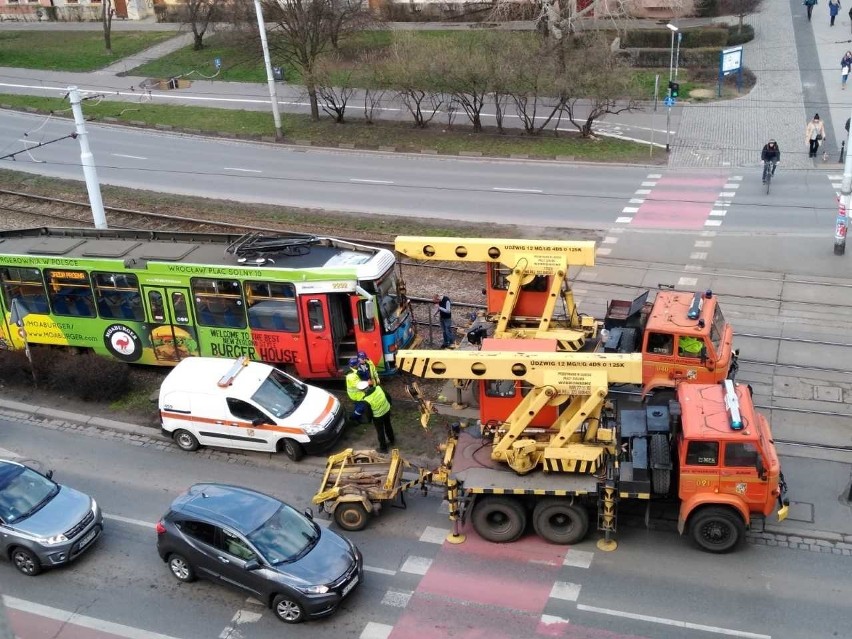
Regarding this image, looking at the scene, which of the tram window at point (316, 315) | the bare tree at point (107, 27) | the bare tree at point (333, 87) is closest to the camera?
the tram window at point (316, 315)

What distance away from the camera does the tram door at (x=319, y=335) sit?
62.0 ft

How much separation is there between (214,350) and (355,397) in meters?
4.86

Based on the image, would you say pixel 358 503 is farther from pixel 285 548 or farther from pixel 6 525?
pixel 6 525

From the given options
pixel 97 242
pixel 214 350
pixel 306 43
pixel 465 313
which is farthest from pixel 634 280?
pixel 306 43

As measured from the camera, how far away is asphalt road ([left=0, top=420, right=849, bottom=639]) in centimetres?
1281

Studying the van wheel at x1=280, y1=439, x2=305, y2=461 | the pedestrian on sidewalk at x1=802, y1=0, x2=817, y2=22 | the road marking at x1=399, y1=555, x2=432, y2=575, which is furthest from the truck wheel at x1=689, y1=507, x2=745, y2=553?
the pedestrian on sidewalk at x1=802, y1=0, x2=817, y2=22

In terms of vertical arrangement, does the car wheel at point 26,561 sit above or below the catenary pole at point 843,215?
below

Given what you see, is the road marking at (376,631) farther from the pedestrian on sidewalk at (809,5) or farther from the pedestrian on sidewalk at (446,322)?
the pedestrian on sidewalk at (809,5)

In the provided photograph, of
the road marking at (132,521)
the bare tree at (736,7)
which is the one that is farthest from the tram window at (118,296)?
the bare tree at (736,7)

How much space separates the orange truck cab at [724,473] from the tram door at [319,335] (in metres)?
7.89

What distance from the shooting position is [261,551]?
13125 mm

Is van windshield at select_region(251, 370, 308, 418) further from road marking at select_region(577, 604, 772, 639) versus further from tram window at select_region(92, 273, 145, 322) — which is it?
road marking at select_region(577, 604, 772, 639)

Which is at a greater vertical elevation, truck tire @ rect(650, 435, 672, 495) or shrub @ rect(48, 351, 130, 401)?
truck tire @ rect(650, 435, 672, 495)

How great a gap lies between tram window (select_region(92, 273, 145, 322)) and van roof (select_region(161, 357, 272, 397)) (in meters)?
2.82
